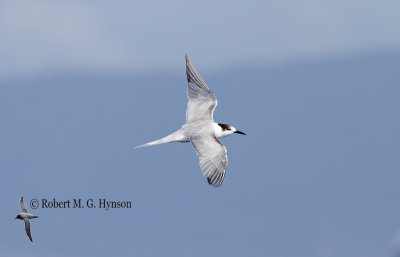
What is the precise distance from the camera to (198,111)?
2266cm

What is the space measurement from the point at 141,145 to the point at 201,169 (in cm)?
235

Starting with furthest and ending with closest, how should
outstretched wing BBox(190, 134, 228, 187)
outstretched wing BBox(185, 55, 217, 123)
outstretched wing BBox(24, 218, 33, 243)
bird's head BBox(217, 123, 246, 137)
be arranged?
outstretched wing BBox(185, 55, 217, 123) < bird's head BBox(217, 123, 246, 137) < outstretched wing BBox(24, 218, 33, 243) < outstretched wing BBox(190, 134, 228, 187)

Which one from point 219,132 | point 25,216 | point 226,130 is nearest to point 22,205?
point 25,216

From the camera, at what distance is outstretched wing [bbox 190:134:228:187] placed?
18.9 metres

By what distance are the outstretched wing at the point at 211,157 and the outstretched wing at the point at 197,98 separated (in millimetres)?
2067

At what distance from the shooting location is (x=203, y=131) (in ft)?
69.1

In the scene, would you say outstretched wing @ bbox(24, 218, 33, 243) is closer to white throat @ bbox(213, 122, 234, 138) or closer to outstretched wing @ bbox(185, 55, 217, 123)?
outstretched wing @ bbox(185, 55, 217, 123)

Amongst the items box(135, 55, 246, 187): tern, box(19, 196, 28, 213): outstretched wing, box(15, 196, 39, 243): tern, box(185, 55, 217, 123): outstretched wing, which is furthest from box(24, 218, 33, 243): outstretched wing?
box(185, 55, 217, 123): outstretched wing

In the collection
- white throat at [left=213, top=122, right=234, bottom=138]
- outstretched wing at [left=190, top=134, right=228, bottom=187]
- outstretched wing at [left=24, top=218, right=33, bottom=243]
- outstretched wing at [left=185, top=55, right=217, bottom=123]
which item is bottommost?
outstretched wing at [left=24, top=218, right=33, bottom=243]

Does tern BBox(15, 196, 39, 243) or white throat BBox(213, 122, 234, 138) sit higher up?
white throat BBox(213, 122, 234, 138)

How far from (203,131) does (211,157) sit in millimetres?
1639

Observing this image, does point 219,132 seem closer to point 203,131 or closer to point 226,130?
point 226,130

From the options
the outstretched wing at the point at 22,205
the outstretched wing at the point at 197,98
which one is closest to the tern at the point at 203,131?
the outstretched wing at the point at 197,98

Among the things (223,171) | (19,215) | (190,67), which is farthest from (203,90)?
(19,215)
